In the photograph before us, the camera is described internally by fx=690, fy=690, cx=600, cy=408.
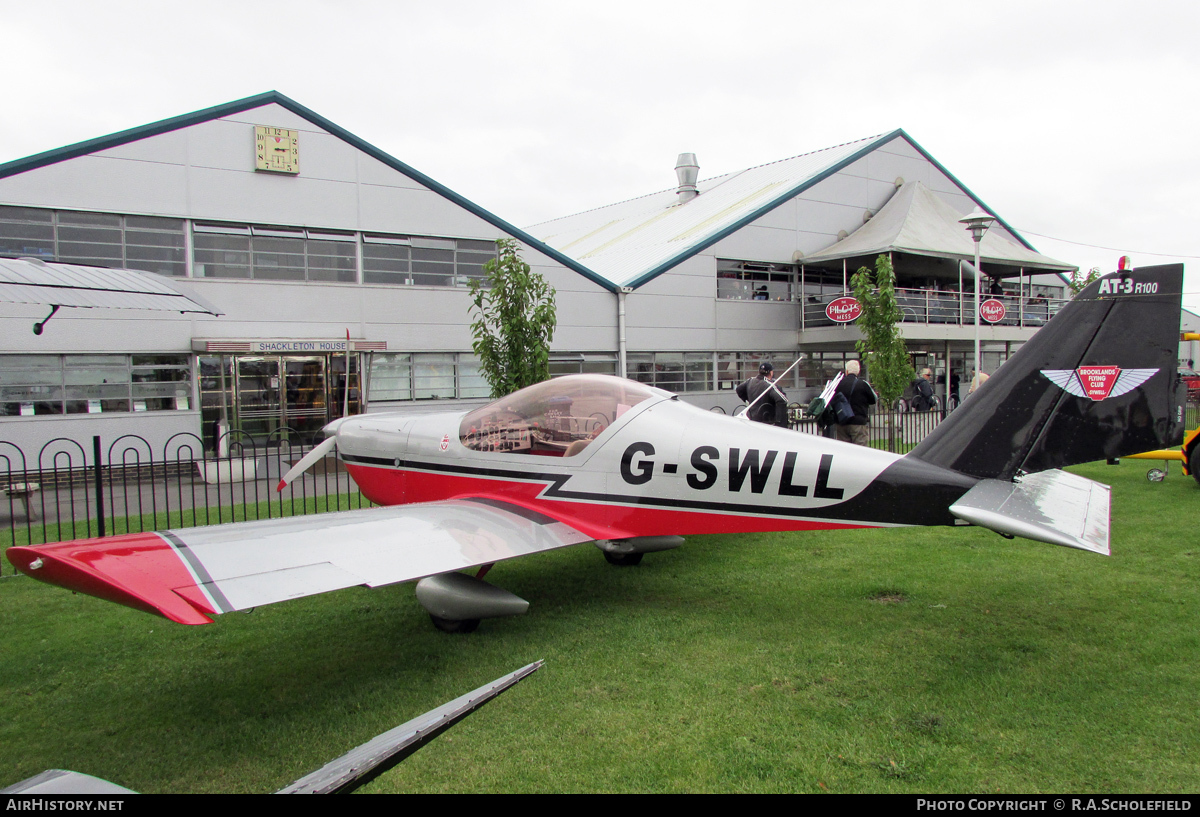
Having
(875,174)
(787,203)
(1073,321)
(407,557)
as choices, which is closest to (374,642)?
(407,557)

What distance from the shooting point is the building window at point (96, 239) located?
13062 millimetres

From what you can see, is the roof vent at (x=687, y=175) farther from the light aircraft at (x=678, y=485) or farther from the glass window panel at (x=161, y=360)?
the light aircraft at (x=678, y=485)

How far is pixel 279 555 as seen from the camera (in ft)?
13.1

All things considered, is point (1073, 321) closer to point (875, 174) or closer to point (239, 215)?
point (239, 215)

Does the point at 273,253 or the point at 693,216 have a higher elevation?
the point at 693,216

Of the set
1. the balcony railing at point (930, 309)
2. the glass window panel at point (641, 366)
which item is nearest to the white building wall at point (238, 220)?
the glass window panel at point (641, 366)

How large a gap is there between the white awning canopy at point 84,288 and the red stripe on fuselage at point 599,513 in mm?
4938

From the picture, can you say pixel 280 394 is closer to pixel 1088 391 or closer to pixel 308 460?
pixel 308 460

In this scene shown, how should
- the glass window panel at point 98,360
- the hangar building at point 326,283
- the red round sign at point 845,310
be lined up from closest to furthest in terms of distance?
1. the hangar building at point 326,283
2. the glass window panel at point 98,360
3. the red round sign at point 845,310

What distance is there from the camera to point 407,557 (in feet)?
14.3

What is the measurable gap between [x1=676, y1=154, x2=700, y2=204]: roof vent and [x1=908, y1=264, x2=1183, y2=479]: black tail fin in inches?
1013

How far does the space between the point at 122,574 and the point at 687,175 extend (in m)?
28.5

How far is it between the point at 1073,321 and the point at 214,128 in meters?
16.0

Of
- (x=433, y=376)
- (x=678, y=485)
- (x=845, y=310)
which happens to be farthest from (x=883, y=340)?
(x=678, y=485)
